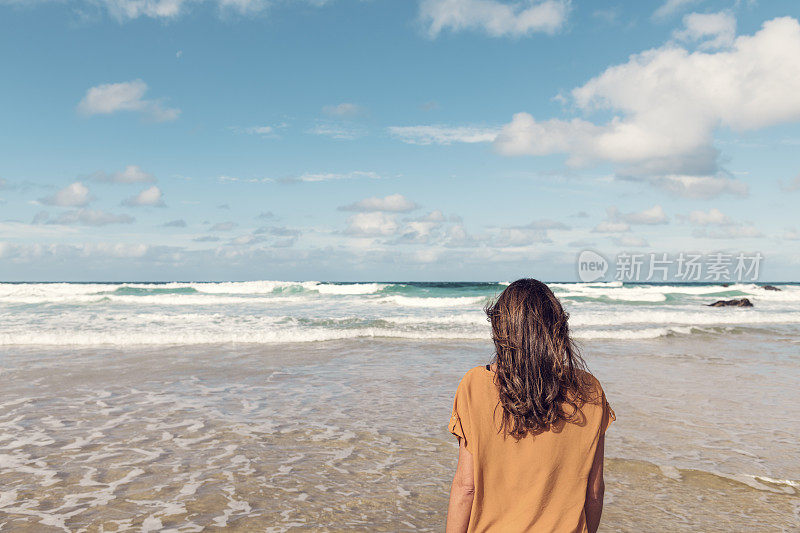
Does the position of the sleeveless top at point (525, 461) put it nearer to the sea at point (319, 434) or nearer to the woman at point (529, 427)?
the woman at point (529, 427)

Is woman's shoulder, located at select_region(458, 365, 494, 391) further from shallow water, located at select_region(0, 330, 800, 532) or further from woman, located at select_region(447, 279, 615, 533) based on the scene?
shallow water, located at select_region(0, 330, 800, 532)

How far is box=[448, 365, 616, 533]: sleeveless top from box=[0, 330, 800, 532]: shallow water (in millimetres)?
2177

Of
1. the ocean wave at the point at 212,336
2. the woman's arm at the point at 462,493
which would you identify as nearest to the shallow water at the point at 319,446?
the woman's arm at the point at 462,493

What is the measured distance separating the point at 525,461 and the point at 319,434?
468 cm

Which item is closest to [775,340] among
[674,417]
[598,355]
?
[598,355]

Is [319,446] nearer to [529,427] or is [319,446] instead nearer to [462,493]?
[462,493]

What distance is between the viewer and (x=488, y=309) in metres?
2.28

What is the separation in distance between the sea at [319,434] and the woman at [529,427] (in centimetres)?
216

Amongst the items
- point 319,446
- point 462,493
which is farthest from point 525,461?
point 319,446

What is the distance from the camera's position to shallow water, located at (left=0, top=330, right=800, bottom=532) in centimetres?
426

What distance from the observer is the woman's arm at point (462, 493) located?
6.86ft

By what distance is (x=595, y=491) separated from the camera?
7.08 feet

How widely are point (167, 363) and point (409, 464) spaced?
760 cm

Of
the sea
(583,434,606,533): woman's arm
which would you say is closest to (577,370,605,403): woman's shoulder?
(583,434,606,533): woman's arm
